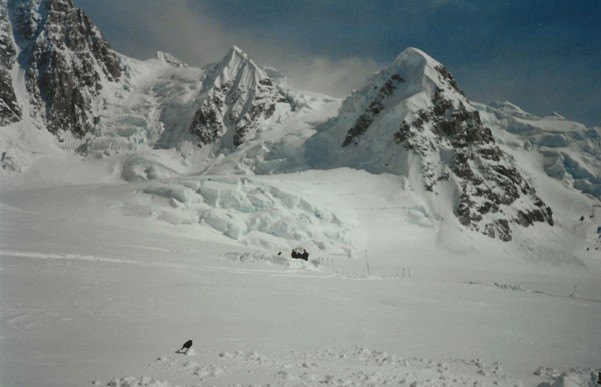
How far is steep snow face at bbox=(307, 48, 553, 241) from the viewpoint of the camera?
9225 cm

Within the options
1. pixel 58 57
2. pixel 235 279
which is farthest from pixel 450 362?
pixel 58 57

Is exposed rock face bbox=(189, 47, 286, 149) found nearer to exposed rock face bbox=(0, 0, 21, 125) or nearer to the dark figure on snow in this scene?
exposed rock face bbox=(0, 0, 21, 125)

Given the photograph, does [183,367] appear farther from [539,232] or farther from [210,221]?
[539,232]

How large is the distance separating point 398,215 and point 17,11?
120 m

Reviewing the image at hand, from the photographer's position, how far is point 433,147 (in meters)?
98.7

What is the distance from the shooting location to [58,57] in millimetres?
129125

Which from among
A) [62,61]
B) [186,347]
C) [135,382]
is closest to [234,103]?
[62,61]

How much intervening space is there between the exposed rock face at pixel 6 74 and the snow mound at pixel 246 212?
2575 inches

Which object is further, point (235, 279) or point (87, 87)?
point (87, 87)

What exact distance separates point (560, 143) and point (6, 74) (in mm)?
153587

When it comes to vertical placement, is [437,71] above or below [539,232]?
above

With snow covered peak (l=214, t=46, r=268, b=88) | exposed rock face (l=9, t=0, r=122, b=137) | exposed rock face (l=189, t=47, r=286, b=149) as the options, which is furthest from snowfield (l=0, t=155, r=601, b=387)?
snow covered peak (l=214, t=46, r=268, b=88)

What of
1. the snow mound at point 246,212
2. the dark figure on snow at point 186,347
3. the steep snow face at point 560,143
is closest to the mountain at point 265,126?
the steep snow face at point 560,143

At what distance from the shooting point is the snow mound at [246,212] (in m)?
59.9
